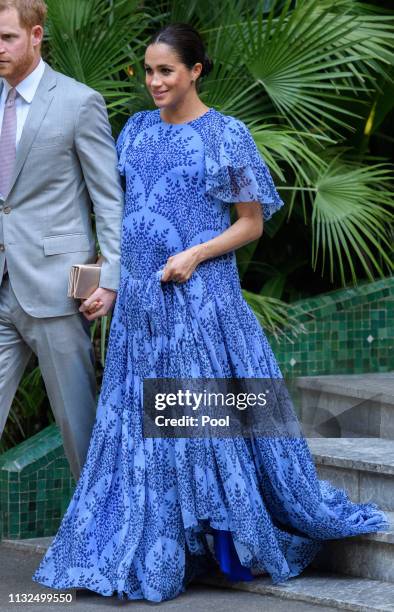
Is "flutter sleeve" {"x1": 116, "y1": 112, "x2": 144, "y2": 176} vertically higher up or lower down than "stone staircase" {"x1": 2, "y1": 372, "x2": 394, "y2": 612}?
higher up

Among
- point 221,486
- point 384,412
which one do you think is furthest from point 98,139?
point 384,412

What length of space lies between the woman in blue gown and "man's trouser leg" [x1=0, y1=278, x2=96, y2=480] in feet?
0.24

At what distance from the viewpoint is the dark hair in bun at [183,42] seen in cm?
434

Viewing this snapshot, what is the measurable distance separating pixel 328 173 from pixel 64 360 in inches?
98.1

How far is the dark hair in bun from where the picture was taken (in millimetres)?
4336

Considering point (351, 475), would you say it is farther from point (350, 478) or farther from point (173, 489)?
point (173, 489)

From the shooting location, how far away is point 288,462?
4.49m

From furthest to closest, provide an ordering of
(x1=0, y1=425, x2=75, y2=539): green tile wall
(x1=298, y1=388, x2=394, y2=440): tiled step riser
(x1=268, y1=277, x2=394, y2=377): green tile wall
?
(x1=268, y1=277, x2=394, y2=377): green tile wall → (x1=298, y1=388, x2=394, y2=440): tiled step riser → (x1=0, y1=425, x2=75, y2=539): green tile wall

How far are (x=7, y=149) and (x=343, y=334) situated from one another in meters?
2.53

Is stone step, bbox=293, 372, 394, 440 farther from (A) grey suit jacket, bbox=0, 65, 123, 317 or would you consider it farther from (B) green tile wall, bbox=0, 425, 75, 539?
(A) grey suit jacket, bbox=0, 65, 123, 317

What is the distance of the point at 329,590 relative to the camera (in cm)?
439

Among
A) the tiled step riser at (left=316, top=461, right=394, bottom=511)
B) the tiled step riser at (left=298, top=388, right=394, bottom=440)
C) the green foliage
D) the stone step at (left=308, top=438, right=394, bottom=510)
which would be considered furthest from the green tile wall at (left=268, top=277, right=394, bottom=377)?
the tiled step riser at (left=316, top=461, right=394, bottom=511)

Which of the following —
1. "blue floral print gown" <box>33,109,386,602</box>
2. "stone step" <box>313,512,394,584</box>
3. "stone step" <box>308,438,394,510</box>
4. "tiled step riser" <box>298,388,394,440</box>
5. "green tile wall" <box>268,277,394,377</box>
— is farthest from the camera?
"green tile wall" <box>268,277,394,377</box>

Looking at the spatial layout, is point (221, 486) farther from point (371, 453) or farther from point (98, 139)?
point (98, 139)
